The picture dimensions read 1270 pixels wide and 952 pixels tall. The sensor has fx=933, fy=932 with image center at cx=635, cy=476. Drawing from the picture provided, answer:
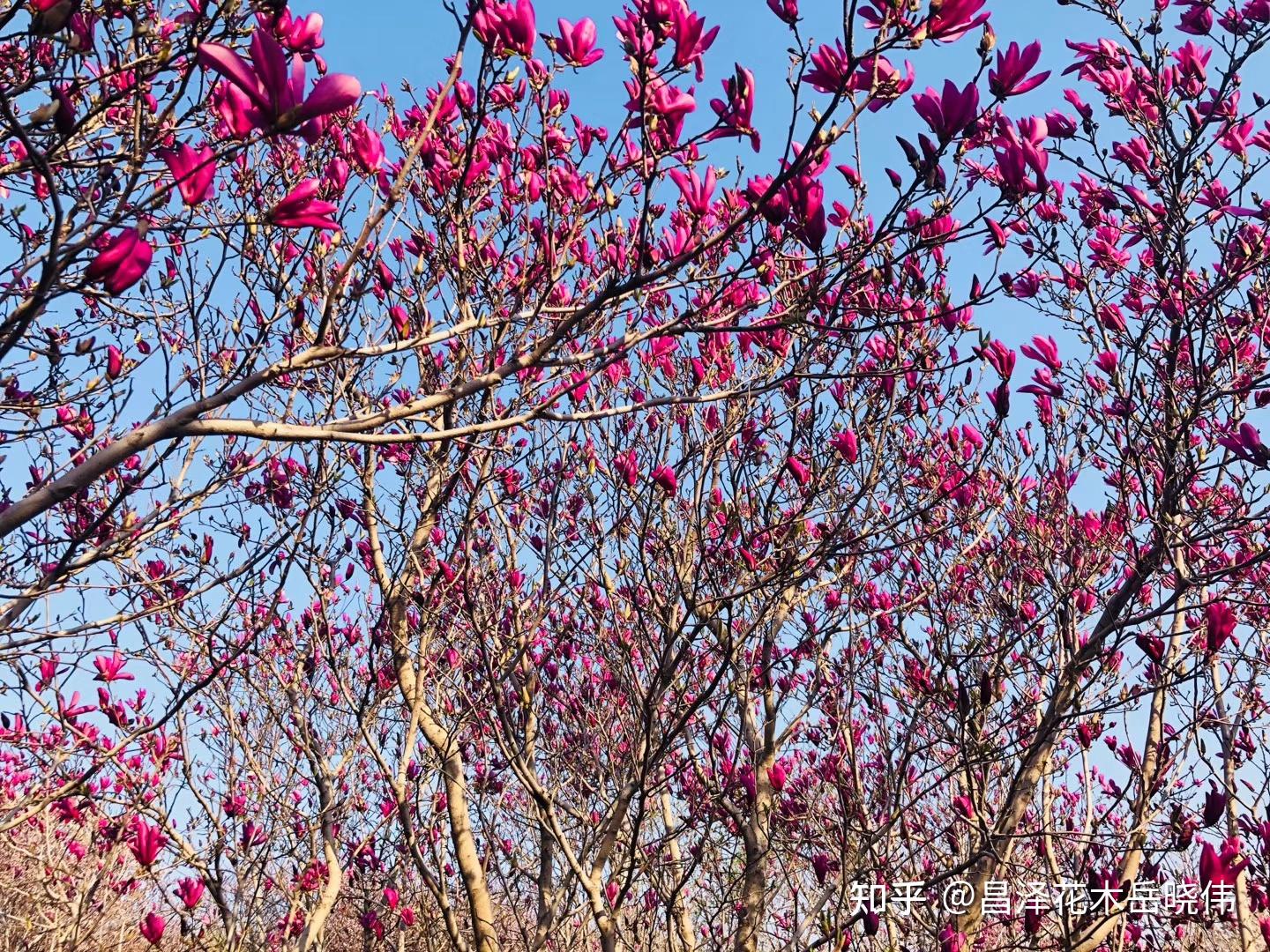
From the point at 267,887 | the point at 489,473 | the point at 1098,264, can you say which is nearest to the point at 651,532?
the point at 489,473

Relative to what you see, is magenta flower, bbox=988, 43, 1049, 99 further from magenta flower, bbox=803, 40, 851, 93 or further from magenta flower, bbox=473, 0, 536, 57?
magenta flower, bbox=473, 0, 536, 57

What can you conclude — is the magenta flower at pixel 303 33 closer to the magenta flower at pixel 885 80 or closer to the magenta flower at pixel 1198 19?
the magenta flower at pixel 885 80

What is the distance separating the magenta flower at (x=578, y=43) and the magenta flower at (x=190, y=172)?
Result: 916 millimetres

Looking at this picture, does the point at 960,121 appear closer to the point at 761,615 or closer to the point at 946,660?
the point at 761,615

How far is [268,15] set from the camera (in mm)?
2312

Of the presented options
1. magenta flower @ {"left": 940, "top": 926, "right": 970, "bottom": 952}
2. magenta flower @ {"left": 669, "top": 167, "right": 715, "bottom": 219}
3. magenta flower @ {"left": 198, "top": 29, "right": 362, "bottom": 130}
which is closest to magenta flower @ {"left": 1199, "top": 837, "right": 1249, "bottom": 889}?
magenta flower @ {"left": 940, "top": 926, "right": 970, "bottom": 952}

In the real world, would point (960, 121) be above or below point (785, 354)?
below

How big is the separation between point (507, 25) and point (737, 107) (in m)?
0.53

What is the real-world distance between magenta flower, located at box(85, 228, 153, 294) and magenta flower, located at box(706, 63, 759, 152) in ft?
3.92

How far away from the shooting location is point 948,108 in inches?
73.2

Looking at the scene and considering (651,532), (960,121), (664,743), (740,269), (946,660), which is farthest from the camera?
(651,532)

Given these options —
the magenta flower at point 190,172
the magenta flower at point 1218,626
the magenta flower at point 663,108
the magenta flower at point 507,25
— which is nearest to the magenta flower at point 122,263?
the magenta flower at point 190,172

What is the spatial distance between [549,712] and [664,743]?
246 centimetres

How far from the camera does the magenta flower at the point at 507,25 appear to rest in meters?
1.95
